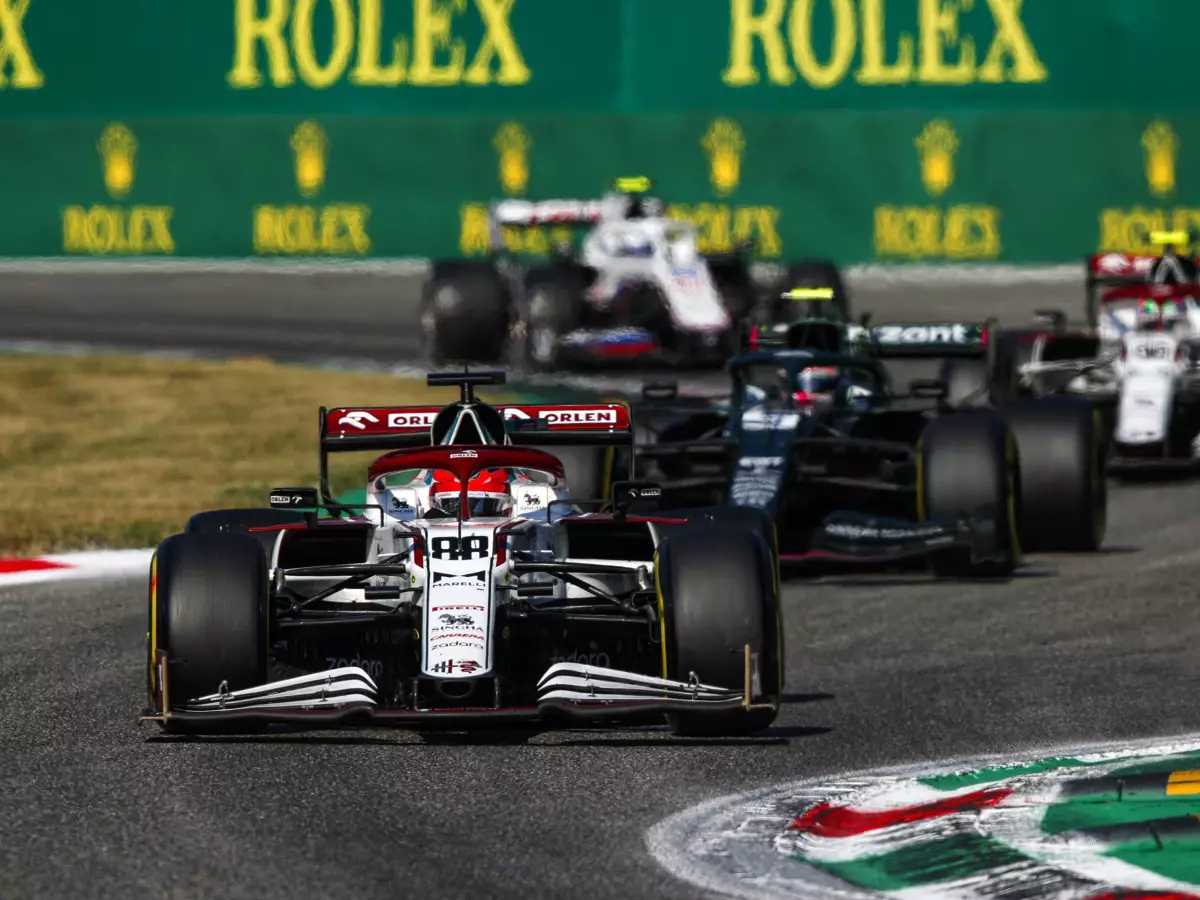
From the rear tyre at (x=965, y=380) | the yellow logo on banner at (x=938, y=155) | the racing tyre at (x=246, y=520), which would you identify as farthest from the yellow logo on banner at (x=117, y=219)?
the racing tyre at (x=246, y=520)

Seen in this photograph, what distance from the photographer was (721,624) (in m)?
9.43

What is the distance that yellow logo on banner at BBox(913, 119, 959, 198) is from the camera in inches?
1211

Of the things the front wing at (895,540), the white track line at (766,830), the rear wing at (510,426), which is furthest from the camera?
the front wing at (895,540)

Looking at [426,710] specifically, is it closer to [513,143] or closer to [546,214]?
[546,214]

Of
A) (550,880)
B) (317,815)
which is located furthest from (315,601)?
(550,880)

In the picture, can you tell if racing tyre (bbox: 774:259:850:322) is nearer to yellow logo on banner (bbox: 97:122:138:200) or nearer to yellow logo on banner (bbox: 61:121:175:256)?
yellow logo on banner (bbox: 61:121:175:256)

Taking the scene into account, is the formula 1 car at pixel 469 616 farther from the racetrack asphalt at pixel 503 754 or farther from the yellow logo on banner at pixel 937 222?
the yellow logo on banner at pixel 937 222

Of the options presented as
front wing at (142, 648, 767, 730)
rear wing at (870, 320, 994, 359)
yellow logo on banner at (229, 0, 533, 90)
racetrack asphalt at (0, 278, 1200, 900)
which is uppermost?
yellow logo on banner at (229, 0, 533, 90)

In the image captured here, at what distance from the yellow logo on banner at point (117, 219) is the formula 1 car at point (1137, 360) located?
1433 cm

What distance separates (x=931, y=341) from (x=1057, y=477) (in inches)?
59.7

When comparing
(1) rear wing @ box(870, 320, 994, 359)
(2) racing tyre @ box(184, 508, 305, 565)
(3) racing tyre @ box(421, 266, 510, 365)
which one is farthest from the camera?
(3) racing tyre @ box(421, 266, 510, 365)

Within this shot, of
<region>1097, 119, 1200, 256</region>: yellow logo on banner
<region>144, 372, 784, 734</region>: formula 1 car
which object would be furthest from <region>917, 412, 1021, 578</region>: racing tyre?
<region>1097, 119, 1200, 256</region>: yellow logo on banner

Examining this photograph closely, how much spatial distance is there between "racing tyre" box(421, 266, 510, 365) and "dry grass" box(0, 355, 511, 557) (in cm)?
47

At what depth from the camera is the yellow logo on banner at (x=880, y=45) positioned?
30.5 metres
